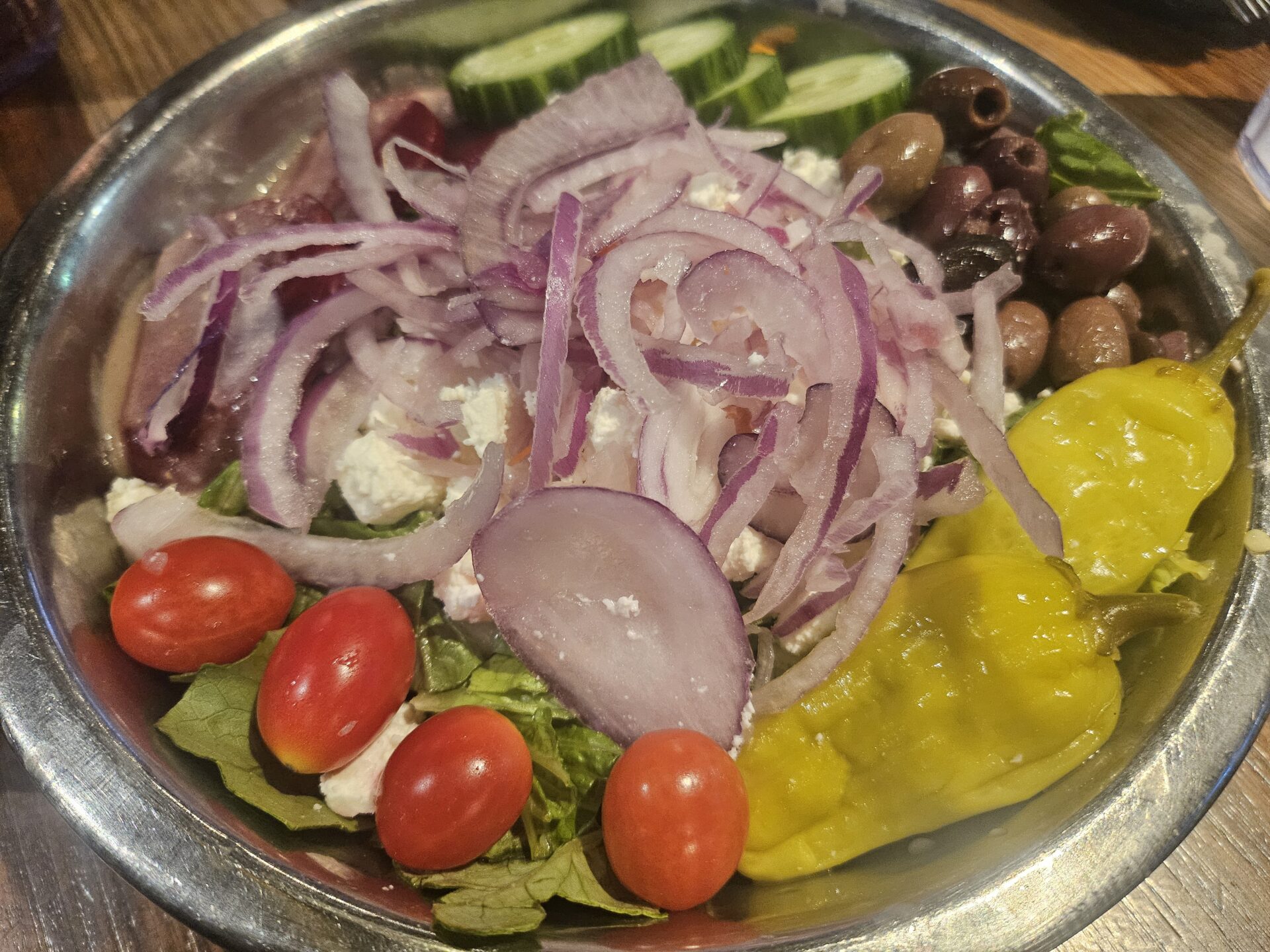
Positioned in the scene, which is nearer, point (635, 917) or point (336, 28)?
point (635, 917)

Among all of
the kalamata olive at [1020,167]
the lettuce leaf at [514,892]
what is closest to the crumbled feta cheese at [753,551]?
the lettuce leaf at [514,892]

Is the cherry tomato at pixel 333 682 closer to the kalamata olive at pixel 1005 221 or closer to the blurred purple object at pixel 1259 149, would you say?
the kalamata olive at pixel 1005 221

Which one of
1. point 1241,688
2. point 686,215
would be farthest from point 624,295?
point 1241,688

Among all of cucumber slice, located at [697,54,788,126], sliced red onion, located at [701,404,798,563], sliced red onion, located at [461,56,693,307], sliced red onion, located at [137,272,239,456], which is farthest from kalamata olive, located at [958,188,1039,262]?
sliced red onion, located at [137,272,239,456]

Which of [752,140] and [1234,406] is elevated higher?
[752,140]

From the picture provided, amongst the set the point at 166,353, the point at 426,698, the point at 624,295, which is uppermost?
the point at 624,295

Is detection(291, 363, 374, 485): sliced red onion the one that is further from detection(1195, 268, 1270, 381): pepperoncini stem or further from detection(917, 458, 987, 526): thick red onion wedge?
detection(1195, 268, 1270, 381): pepperoncini stem

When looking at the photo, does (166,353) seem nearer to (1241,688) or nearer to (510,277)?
(510,277)
